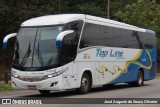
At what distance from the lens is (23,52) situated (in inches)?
736

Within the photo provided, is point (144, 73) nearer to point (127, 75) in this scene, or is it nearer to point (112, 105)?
point (127, 75)

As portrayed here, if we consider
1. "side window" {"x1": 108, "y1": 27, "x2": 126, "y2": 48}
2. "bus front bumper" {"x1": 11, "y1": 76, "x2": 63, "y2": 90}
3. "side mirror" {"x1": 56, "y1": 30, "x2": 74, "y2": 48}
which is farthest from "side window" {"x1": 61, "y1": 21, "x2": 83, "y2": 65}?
"side window" {"x1": 108, "y1": 27, "x2": 126, "y2": 48}

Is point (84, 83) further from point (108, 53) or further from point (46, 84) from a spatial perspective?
point (108, 53)

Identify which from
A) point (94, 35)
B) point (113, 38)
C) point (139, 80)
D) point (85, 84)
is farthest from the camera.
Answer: point (139, 80)

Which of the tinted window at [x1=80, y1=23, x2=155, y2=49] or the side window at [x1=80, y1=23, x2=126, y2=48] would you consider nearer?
the side window at [x1=80, y1=23, x2=126, y2=48]

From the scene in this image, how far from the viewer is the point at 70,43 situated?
1886 centimetres

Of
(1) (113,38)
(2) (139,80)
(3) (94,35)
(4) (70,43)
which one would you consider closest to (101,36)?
(3) (94,35)

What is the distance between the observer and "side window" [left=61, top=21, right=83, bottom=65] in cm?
1845

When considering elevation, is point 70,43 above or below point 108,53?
above

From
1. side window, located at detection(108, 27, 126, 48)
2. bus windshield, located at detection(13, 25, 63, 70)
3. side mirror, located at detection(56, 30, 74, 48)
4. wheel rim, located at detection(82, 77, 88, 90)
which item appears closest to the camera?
side mirror, located at detection(56, 30, 74, 48)

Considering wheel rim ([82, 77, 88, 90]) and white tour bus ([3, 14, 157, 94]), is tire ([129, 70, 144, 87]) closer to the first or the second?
white tour bus ([3, 14, 157, 94])

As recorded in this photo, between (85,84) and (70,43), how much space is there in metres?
2.34

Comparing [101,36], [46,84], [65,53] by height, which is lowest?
[46,84]

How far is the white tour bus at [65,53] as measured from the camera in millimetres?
18094
